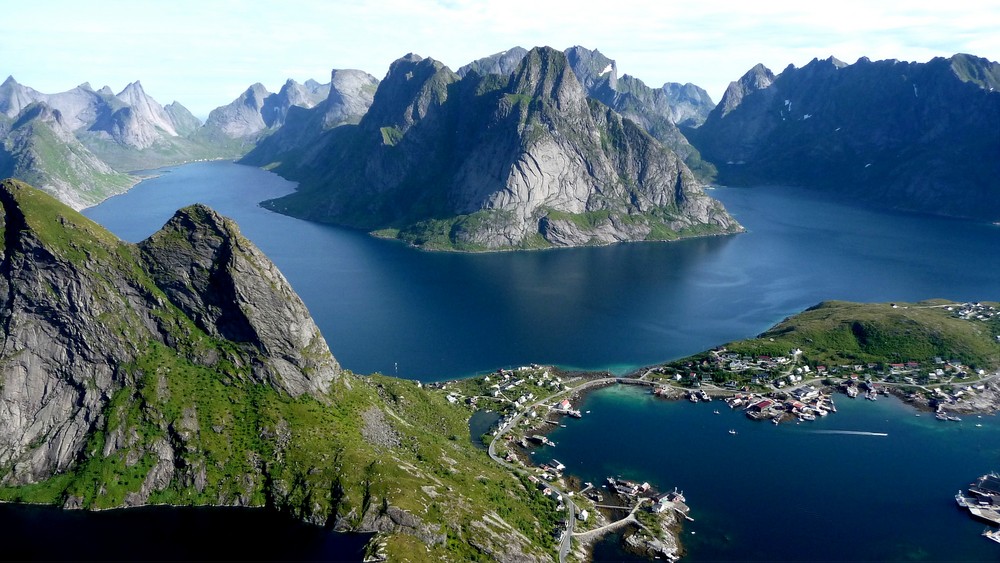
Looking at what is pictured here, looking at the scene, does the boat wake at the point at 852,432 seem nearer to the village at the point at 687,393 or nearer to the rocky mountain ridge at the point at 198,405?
the village at the point at 687,393

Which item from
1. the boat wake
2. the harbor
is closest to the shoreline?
the boat wake

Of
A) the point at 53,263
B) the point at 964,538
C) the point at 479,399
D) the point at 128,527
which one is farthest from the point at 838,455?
the point at 53,263

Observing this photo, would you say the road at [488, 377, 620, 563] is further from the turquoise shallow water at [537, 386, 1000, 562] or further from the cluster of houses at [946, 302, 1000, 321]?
the cluster of houses at [946, 302, 1000, 321]

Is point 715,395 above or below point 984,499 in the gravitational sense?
above

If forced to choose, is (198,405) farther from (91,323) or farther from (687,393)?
(687,393)

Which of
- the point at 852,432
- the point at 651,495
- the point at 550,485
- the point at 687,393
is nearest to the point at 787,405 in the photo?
the point at 852,432

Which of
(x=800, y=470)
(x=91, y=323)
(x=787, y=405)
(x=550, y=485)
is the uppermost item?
(x=91, y=323)

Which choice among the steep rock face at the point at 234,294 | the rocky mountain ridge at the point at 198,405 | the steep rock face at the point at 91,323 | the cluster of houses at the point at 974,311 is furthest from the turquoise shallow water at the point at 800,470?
the cluster of houses at the point at 974,311

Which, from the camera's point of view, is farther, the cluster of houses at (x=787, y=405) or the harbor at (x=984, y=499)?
the cluster of houses at (x=787, y=405)
